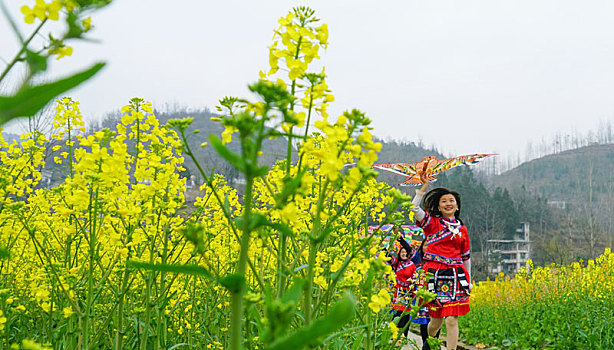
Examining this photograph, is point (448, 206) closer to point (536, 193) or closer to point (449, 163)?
point (449, 163)

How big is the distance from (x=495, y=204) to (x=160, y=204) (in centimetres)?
3807

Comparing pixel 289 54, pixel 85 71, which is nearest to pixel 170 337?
pixel 289 54

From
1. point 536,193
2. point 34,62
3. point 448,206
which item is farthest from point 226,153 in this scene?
point 536,193

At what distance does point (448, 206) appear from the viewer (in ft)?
17.3

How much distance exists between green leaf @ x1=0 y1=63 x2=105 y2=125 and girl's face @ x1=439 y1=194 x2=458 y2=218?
521 centimetres

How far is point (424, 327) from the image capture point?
5816 millimetres

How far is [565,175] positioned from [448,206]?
242 feet

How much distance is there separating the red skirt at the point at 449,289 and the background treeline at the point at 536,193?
3.12 m

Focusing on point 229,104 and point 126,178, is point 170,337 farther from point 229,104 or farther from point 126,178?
point 229,104

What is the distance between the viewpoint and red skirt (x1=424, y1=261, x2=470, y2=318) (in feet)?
15.8

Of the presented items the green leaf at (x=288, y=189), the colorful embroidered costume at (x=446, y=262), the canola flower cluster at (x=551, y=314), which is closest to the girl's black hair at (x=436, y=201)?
the colorful embroidered costume at (x=446, y=262)

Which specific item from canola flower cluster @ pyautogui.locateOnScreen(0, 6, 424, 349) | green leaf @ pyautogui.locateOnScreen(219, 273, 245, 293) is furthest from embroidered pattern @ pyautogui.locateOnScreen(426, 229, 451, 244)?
green leaf @ pyautogui.locateOnScreen(219, 273, 245, 293)

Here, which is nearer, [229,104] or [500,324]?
[229,104]

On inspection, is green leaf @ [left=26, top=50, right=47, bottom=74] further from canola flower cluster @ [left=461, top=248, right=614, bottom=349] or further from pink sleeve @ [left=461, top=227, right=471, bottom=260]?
canola flower cluster @ [left=461, top=248, right=614, bottom=349]
